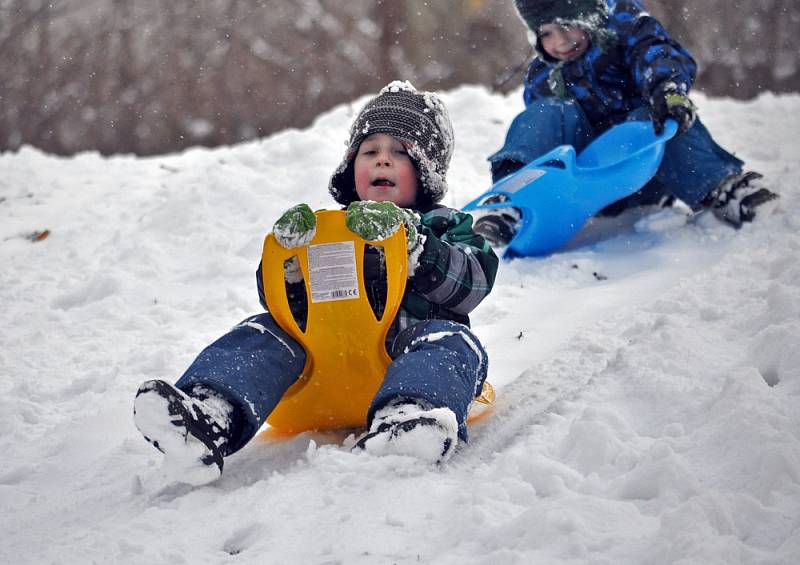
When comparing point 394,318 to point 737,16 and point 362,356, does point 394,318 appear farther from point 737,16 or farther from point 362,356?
point 737,16

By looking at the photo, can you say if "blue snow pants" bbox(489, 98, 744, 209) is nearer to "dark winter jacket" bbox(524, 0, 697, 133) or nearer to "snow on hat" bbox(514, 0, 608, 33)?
"dark winter jacket" bbox(524, 0, 697, 133)

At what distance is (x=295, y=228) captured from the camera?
174 cm

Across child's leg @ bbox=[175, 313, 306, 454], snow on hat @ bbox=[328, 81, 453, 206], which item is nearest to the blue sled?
snow on hat @ bbox=[328, 81, 453, 206]

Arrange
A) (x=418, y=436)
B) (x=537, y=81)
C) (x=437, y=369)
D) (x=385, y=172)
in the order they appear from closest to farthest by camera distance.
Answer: (x=418, y=436) < (x=437, y=369) < (x=385, y=172) < (x=537, y=81)

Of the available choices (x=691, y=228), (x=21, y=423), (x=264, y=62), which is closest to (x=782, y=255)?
(x=691, y=228)

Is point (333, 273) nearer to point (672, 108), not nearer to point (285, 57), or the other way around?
point (672, 108)

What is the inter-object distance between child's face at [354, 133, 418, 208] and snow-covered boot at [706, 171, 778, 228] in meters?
1.42

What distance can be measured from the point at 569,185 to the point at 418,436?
186 cm

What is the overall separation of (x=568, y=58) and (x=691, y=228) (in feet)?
2.76

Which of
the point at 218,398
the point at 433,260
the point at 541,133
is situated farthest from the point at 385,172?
the point at 541,133

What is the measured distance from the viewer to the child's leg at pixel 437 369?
152cm

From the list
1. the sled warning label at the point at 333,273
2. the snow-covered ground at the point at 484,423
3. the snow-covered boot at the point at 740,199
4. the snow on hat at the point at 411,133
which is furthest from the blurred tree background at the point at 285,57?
the sled warning label at the point at 333,273

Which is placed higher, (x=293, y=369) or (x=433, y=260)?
(x=433, y=260)

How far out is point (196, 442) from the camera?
145 centimetres
